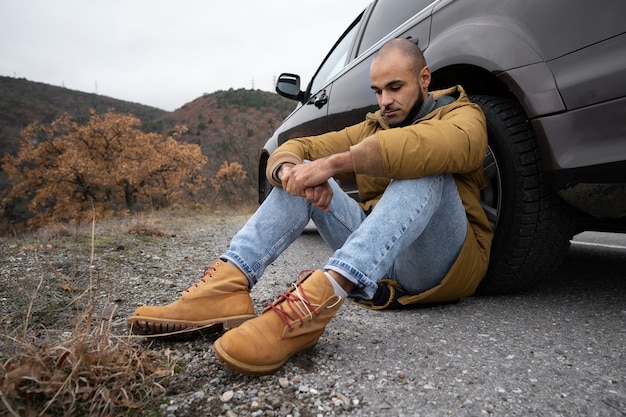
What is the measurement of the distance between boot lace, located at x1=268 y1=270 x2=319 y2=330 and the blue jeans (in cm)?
13

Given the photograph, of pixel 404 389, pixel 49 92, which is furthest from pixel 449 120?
pixel 49 92

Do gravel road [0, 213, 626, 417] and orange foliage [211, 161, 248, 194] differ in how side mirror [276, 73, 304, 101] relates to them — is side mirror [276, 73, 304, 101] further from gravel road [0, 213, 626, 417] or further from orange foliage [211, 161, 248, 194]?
orange foliage [211, 161, 248, 194]

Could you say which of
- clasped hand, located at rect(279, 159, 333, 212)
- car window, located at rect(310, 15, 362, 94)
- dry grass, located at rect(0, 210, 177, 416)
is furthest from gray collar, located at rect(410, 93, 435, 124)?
car window, located at rect(310, 15, 362, 94)

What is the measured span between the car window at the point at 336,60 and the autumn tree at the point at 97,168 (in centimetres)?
1210

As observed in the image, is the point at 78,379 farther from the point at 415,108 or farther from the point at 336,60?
the point at 336,60

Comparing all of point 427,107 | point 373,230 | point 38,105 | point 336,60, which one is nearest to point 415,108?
point 427,107

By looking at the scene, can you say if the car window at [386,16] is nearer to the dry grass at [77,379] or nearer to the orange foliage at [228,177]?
the dry grass at [77,379]

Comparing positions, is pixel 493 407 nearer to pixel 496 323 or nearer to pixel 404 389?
pixel 404 389

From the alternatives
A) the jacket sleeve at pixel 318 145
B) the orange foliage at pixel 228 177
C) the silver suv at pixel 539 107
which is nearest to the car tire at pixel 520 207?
the silver suv at pixel 539 107

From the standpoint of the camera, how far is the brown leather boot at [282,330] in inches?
44.0

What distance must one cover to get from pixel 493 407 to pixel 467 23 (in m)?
1.49

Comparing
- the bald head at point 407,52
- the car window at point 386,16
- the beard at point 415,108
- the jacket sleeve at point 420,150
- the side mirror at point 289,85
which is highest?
the car window at point 386,16

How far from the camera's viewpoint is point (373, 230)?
1.29 m

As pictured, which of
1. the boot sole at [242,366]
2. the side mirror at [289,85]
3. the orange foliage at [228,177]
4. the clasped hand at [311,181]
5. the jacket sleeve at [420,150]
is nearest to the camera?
the boot sole at [242,366]
